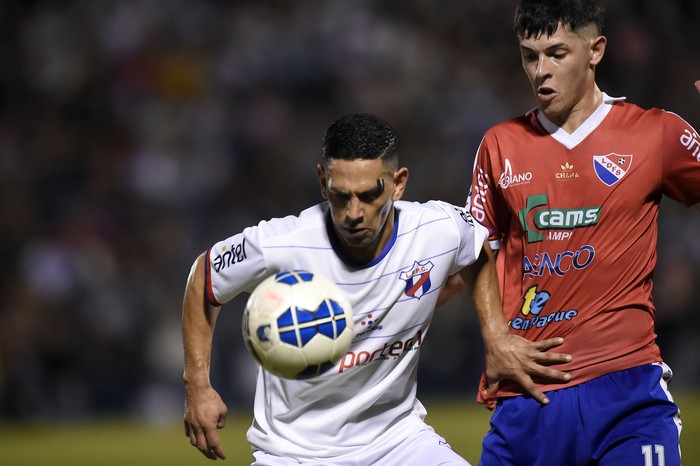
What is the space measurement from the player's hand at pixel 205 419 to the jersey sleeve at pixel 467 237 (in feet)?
4.12

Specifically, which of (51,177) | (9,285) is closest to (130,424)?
(9,285)

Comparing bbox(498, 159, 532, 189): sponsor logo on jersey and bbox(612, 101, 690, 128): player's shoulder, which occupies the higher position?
bbox(612, 101, 690, 128): player's shoulder

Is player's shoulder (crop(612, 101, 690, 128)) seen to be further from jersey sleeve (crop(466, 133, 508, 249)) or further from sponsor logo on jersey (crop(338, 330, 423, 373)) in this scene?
sponsor logo on jersey (crop(338, 330, 423, 373))

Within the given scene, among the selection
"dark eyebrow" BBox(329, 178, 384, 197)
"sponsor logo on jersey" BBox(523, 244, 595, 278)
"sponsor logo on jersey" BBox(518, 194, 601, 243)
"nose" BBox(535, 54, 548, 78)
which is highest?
"nose" BBox(535, 54, 548, 78)

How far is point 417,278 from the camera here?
15.6ft

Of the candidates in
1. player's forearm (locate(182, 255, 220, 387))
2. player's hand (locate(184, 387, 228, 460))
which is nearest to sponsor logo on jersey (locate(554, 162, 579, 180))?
player's forearm (locate(182, 255, 220, 387))

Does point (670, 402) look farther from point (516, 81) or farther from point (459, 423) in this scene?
point (516, 81)

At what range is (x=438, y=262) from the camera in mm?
4789

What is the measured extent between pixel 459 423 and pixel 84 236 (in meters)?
4.87

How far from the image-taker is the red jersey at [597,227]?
4539 millimetres

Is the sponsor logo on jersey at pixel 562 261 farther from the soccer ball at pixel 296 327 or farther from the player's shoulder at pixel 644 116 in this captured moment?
the soccer ball at pixel 296 327

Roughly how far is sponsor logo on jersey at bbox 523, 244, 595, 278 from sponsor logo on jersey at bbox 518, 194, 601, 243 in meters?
0.09

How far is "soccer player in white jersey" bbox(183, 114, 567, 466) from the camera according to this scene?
4543 millimetres

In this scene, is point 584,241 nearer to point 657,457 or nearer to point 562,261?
point 562,261
